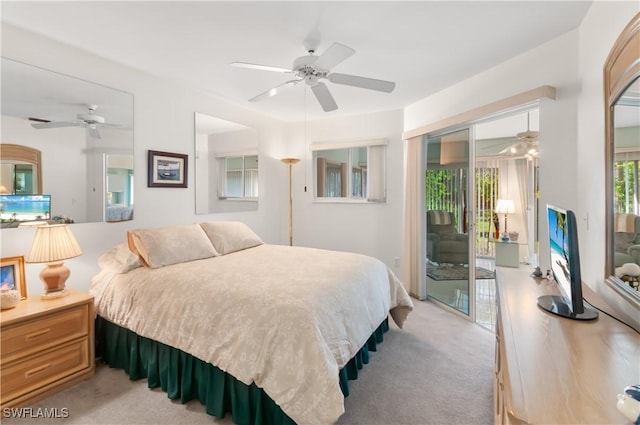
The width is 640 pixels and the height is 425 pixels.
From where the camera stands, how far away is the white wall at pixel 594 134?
1.60 meters

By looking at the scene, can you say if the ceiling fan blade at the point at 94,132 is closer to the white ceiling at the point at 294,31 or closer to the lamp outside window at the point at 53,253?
the white ceiling at the point at 294,31

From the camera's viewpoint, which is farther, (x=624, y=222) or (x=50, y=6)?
(x=50, y=6)

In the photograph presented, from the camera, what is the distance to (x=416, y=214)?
12.6 feet

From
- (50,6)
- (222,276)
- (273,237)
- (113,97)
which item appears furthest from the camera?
(273,237)

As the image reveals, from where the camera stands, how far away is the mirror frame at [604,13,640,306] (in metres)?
1.26

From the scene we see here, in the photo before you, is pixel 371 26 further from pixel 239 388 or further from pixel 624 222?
pixel 239 388

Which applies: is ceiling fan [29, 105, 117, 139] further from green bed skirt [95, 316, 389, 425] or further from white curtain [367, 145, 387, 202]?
white curtain [367, 145, 387, 202]

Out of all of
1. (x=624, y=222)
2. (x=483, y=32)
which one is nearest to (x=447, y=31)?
(x=483, y=32)

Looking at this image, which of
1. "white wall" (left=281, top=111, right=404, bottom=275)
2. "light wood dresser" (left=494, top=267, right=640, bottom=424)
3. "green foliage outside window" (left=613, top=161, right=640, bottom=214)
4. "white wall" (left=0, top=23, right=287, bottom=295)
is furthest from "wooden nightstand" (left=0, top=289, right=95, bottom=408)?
"green foliage outside window" (left=613, top=161, right=640, bottom=214)

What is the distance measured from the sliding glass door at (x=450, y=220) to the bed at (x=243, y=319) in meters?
1.03

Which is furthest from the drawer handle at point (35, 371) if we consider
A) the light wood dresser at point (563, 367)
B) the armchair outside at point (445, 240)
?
the armchair outside at point (445, 240)

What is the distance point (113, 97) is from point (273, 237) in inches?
105

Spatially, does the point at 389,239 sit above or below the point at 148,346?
above

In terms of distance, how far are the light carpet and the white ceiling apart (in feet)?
8.21
